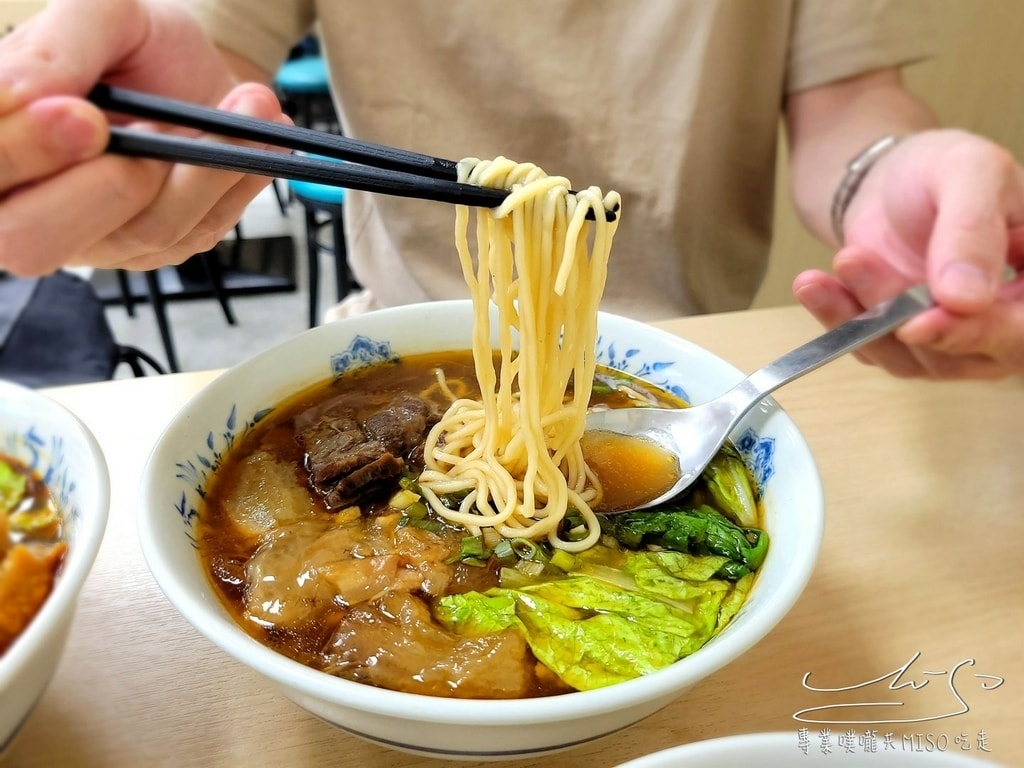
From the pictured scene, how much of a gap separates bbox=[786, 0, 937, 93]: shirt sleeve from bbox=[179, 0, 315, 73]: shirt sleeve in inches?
45.9

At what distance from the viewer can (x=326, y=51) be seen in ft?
5.53

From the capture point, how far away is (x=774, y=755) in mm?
528

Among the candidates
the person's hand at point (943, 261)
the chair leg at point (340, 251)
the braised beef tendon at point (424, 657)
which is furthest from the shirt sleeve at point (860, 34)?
the chair leg at point (340, 251)

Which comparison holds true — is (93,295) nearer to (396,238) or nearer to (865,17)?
(396,238)

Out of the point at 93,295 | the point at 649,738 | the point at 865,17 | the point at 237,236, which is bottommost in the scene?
the point at 237,236

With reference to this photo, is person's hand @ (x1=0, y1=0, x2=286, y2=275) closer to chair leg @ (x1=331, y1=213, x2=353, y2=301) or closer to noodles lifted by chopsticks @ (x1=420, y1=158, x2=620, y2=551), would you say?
noodles lifted by chopsticks @ (x1=420, y1=158, x2=620, y2=551)

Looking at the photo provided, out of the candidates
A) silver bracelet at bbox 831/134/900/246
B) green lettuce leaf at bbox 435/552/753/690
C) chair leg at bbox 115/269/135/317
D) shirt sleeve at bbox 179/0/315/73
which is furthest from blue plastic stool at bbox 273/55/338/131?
green lettuce leaf at bbox 435/552/753/690

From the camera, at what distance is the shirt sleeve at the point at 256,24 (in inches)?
60.4

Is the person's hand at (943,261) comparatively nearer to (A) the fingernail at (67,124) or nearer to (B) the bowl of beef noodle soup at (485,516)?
(B) the bowl of beef noodle soup at (485,516)

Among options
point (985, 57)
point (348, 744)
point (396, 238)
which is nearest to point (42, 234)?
point (348, 744)

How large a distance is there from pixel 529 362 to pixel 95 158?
577mm

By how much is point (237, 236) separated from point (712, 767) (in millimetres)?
5024

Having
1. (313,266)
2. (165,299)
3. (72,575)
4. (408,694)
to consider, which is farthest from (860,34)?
(165,299)

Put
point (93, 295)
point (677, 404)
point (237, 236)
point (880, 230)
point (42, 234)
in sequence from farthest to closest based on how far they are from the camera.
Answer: point (237, 236)
point (93, 295)
point (880, 230)
point (677, 404)
point (42, 234)
